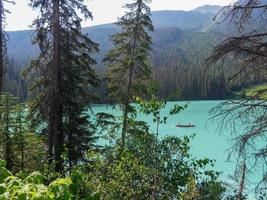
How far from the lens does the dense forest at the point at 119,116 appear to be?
Result: 19.8 feet

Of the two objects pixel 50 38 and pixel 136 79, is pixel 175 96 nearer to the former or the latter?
pixel 50 38

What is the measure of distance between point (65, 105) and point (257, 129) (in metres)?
12.2

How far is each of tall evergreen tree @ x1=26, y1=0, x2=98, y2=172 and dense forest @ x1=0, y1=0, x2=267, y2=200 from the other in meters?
0.04

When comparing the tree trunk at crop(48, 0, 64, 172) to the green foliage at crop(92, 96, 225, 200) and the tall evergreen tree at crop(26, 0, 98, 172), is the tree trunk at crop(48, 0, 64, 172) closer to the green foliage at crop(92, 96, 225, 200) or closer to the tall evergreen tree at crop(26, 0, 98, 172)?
the tall evergreen tree at crop(26, 0, 98, 172)

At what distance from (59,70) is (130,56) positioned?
5528mm

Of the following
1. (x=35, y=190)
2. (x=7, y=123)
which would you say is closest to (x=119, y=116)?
(x=7, y=123)

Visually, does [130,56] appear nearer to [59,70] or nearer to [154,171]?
[59,70]

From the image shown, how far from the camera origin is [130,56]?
71.1 ft

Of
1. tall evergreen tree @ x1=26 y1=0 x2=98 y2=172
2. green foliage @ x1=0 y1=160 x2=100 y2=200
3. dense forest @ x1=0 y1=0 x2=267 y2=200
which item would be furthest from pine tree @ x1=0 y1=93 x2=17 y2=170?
green foliage @ x1=0 y1=160 x2=100 y2=200

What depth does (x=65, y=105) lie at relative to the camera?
18.0 metres

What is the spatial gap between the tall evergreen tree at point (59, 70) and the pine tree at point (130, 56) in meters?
Result: 2.87

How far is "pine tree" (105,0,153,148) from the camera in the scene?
845 inches

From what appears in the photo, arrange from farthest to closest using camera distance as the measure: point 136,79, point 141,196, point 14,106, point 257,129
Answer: point 136,79 → point 14,106 → point 257,129 → point 141,196

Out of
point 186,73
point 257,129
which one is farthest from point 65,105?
point 186,73
